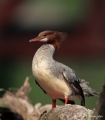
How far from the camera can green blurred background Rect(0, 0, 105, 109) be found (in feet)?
23.2

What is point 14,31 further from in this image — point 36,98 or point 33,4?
point 36,98

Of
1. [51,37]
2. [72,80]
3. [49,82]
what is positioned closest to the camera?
[49,82]

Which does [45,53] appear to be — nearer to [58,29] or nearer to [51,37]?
[51,37]

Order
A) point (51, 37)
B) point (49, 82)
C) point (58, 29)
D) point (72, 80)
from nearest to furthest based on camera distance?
1. point (49, 82)
2. point (72, 80)
3. point (51, 37)
4. point (58, 29)

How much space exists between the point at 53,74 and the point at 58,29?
4035 mm

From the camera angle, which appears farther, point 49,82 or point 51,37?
point 51,37

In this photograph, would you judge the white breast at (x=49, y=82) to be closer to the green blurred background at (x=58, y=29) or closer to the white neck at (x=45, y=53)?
the white neck at (x=45, y=53)

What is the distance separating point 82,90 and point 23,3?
4659 mm

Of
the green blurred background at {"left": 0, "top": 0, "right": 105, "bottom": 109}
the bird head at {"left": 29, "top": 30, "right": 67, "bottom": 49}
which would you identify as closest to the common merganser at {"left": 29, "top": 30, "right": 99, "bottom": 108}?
the bird head at {"left": 29, "top": 30, "right": 67, "bottom": 49}

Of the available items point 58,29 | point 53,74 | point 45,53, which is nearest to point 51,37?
point 45,53

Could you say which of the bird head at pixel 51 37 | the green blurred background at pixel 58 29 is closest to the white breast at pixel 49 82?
the bird head at pixel 51 37

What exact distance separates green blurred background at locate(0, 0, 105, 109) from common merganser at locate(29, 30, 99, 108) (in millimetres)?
2484

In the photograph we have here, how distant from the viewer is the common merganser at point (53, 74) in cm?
383

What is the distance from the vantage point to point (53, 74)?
12.6 ft
